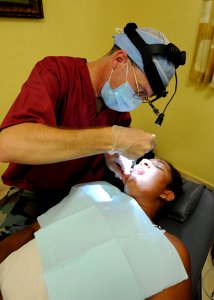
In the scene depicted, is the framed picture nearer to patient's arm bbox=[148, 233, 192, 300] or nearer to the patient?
the patient

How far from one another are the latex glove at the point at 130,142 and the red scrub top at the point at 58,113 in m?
0.26

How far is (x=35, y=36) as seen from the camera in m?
1.91

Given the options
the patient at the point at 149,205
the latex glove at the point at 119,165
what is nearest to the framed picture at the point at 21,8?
the latex glove at the point at 119,165

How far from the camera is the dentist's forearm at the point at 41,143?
776mm

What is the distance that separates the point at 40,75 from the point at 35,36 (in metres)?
1.16

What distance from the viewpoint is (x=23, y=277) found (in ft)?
2.77

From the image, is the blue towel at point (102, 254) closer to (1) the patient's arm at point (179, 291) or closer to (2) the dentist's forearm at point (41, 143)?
(1) the patient's arm at point (179, 291)

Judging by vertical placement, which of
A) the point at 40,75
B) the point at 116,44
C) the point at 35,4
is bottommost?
the point at 40,75

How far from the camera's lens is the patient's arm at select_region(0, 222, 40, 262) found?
1046mm

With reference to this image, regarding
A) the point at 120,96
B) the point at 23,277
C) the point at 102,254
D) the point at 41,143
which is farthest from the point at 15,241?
the point at 120,96

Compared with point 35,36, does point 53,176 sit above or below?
below

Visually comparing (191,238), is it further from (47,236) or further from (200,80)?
(200,80)

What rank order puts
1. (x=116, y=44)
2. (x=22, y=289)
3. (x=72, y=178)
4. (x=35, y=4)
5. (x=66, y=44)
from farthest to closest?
(x=66, y=44) < (x=35, y=4) < (x=72, y=178) < (x=116, y=44) < (x=22, y=289)

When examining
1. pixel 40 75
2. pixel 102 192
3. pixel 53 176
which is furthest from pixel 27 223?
pixel 40 75
